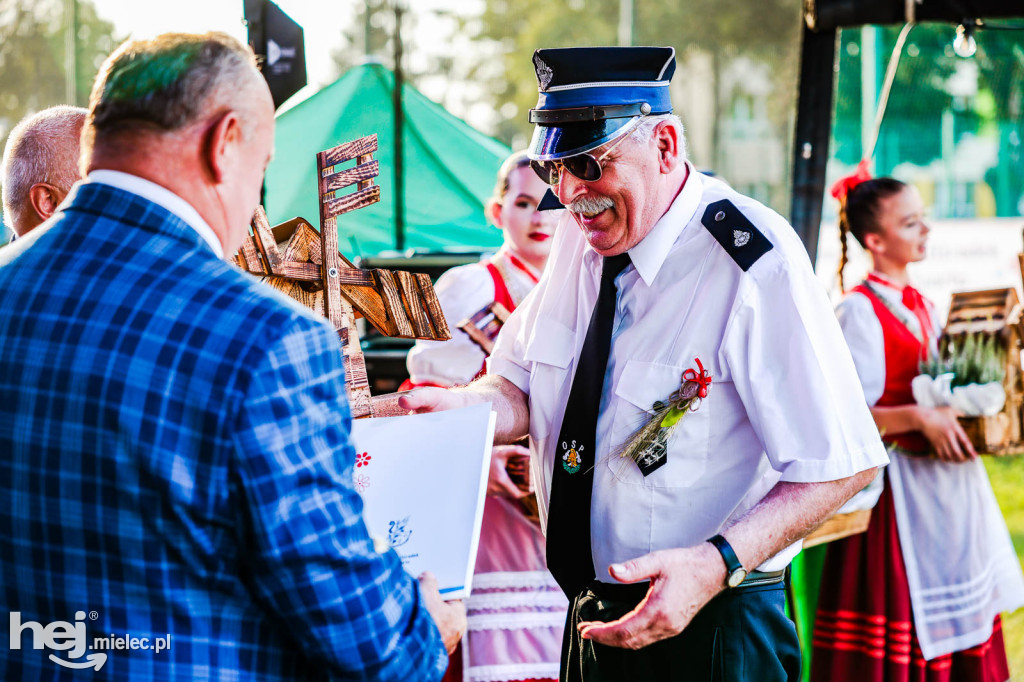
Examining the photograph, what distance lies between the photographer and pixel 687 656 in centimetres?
186

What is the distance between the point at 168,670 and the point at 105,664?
Answer: 79mm

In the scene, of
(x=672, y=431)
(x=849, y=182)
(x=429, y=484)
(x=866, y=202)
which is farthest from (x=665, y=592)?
(x=849, y=182)

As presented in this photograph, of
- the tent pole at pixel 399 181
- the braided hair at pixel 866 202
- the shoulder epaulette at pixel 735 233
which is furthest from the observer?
the tent pole at pixel 399 181

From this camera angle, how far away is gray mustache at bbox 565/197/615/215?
6.42 feet

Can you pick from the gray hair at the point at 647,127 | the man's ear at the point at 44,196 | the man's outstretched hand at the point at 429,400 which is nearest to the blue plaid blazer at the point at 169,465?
the man's outstretched hand at the point at 429,400

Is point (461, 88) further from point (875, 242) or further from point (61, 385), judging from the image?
point (61, 385)

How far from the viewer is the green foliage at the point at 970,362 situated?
3.34m

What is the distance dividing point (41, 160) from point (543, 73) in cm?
101

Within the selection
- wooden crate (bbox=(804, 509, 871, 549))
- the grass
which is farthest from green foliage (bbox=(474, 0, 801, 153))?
wooden crate (bbox=(804, 509, 871, 549))

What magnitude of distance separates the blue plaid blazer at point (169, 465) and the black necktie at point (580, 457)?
0.73 metres

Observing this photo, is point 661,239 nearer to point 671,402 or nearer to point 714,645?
point 671,402

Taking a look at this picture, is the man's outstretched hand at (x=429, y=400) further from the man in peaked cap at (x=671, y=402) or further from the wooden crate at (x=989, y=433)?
the wooden crate at (x=989, y=433)

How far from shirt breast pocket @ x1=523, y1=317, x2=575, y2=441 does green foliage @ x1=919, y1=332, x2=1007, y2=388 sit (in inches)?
72.2

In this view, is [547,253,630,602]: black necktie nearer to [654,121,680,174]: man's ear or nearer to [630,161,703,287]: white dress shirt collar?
[630,161,703,287]: white dress shirt collar
